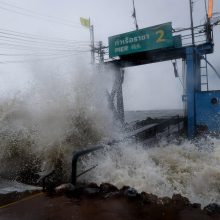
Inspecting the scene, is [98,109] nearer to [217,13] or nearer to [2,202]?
[2,202]

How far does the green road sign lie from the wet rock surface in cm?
1098

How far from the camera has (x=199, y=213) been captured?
4.51 metres

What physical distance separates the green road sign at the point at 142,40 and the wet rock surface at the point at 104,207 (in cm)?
1098

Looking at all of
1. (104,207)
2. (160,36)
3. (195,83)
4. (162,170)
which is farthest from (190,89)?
(104,207)

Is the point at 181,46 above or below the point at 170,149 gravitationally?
above

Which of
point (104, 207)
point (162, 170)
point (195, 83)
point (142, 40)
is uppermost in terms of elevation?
point (142, 40)

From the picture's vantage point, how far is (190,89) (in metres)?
14.4

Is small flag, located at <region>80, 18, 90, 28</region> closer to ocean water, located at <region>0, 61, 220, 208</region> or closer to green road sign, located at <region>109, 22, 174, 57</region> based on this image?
green road sign, located at <region>109, 22, 174, 57</region>

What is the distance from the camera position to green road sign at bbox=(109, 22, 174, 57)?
48.4 feet

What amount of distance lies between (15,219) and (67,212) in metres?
0.85

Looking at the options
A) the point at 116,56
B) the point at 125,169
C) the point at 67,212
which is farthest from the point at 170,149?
the point at 116,56

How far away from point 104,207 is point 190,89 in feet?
35.7

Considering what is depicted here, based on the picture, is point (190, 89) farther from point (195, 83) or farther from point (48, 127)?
point (48, 127)

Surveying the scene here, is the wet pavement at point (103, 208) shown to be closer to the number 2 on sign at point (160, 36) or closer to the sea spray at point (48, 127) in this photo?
the sea spray at point (48, 127)
